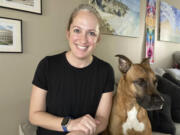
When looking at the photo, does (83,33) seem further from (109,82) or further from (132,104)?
(132,104)

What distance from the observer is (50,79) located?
3.33 feet

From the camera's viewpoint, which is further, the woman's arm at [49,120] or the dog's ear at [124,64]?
the dog's ear at [124,64]

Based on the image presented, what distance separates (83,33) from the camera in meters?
0.97

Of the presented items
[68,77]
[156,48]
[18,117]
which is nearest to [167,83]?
[156,48]

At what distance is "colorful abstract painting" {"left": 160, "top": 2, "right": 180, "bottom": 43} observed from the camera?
3.02m

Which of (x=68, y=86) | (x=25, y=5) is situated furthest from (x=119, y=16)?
(x=68, y=86)

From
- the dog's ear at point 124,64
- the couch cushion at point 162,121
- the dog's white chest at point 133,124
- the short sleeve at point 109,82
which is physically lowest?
the couch cushion at point 162,121

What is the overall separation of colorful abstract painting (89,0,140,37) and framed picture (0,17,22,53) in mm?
859

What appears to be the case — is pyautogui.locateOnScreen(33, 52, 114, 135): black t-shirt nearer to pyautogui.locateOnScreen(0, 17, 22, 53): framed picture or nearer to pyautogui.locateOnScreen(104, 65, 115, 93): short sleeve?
pyautogui.locateOnScreen(104, 65, 115, 93): short sleeve

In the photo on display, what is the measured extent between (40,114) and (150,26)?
2403 millimetres

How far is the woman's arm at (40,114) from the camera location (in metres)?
0.88

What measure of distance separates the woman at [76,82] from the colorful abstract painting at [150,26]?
73.6 inches

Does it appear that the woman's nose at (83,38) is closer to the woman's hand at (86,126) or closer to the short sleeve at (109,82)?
the short sleeve at (109,82)

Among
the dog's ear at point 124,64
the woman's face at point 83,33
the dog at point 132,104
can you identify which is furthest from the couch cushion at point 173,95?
the woman's face at point 83,33
